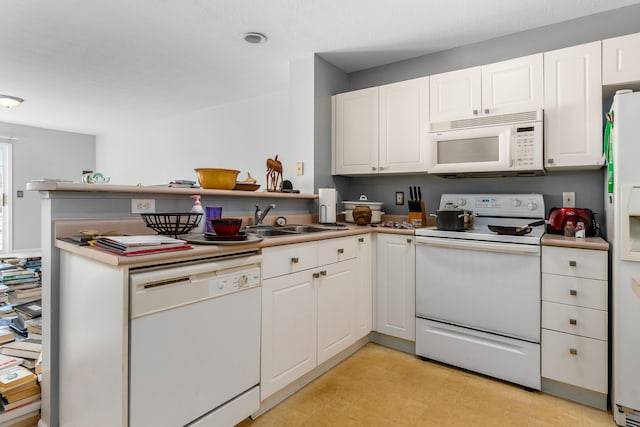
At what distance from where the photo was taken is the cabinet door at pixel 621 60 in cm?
202

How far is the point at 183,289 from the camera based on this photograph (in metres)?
1.31

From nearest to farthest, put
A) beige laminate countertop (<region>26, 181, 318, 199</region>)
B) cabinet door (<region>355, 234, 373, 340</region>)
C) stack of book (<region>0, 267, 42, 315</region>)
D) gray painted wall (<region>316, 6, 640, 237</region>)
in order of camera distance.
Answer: beige laminate countertop (<region>26, 181, 318, 199</region>)
gray painted wall (<region>316, 6, 640, 237</region>)
cabinet door (<region>355, 234, 373, 340</region>)
stack of book (<region>0, 267, 42, 315</region>)

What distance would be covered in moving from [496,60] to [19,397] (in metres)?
3.64

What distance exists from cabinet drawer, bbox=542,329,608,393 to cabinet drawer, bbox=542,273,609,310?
0.63 ft

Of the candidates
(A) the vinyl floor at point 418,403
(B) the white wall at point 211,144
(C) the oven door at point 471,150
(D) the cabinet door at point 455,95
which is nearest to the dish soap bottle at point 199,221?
(A) the vinyl floor at point 418,403

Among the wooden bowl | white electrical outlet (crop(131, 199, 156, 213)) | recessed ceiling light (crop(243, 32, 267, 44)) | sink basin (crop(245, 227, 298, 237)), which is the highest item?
recessed ceiling light (crop(243, 32, 267, 44))

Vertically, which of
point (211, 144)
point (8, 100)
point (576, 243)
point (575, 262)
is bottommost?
point (575, 262)

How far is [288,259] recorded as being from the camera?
1855 mm

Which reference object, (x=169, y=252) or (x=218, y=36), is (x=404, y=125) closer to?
(x=218, y=36)

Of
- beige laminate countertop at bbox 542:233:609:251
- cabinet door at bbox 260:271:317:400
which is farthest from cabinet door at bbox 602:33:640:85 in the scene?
cabinet door at bbox 260:271:317:400

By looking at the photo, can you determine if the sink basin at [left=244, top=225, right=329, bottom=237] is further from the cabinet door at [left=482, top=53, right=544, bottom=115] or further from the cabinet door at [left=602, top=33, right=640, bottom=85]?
the cabinet door at [left=602, top=33, right=640, bottom=85]

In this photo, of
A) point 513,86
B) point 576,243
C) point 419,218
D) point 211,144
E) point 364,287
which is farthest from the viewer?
point 211,144

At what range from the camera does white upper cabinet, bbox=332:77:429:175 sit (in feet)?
9.16

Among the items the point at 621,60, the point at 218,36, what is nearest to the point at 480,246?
the point at 621,60
